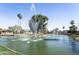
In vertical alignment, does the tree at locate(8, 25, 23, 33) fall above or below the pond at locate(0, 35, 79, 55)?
above

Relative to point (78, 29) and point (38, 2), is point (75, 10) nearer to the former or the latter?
point (78, 29)

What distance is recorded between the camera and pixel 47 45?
1.80 m

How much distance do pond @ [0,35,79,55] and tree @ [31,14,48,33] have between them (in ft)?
0.26

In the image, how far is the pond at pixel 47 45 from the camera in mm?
1771

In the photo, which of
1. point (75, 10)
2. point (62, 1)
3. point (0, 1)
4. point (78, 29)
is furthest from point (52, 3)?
point (0, 1)

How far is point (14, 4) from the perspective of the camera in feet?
5.91

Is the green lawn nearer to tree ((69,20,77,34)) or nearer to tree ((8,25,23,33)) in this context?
tree ((8,25,23,33))

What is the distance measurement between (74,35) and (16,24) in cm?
53

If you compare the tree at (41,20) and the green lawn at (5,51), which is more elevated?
the tree at (41,20)

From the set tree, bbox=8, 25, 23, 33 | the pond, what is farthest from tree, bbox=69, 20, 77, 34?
tree, bbox=8, 25, 23, 33

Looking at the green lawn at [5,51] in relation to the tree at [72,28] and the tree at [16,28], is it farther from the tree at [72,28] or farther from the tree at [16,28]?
the tree at [72,28]

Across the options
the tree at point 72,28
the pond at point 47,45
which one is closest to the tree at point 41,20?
the pond at point 47,45

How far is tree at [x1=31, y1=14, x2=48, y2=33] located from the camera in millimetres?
1795

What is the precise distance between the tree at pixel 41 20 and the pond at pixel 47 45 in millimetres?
80
